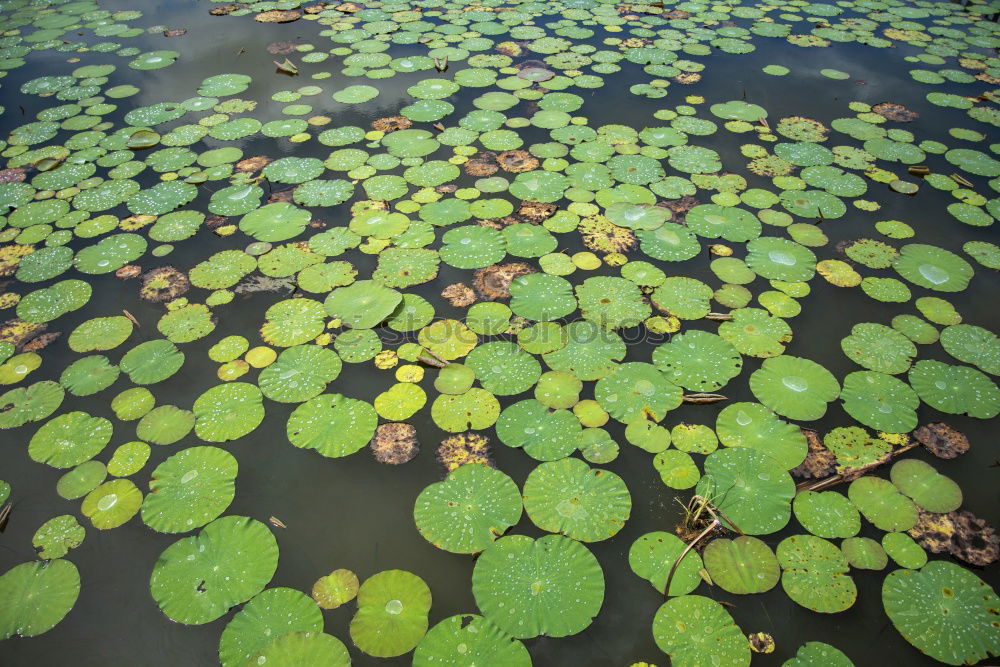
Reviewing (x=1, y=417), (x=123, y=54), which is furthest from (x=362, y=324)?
(x=123, y=54)

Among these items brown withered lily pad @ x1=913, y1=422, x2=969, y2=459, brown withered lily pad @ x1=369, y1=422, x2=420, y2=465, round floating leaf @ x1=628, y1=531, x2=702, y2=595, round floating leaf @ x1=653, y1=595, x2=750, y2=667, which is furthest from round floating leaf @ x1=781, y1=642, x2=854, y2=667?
brown withered lily pad @ x1=369, y1=422, x2=420, y2=465

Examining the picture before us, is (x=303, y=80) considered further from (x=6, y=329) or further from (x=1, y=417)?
(x=1, y=417)

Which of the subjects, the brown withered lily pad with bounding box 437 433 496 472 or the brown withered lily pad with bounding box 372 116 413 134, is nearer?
the brown withered lily pad with bounding box 437 433 496 472

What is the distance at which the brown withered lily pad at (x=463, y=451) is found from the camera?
8.46ft

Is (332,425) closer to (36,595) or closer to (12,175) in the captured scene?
(36,595)

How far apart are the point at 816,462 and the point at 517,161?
3182mm

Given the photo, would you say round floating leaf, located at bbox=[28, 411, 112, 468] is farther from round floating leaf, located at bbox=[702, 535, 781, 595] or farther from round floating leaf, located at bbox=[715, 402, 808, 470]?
round floating leaf, located at bbox=[715, 402, 808, 470]

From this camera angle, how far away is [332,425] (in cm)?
273

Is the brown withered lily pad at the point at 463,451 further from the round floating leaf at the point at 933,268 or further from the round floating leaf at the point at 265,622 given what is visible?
the round floating leaf at the point at 933,268

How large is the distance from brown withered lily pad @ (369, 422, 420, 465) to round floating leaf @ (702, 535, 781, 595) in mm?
1368

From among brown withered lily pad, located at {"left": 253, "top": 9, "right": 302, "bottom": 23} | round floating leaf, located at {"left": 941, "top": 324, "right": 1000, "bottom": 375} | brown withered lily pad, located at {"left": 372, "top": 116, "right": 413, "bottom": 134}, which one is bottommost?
round floating leaf, located at {"left": 941, "top": 324, "right": 1000, "bottom": 375}

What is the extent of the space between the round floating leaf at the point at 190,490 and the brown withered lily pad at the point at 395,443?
0.66m

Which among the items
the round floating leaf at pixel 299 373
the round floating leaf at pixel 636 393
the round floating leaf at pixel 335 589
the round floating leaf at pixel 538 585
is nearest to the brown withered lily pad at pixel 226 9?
the round floating leaf at pixel 299 373

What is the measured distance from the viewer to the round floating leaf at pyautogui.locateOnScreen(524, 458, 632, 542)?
231 cm
